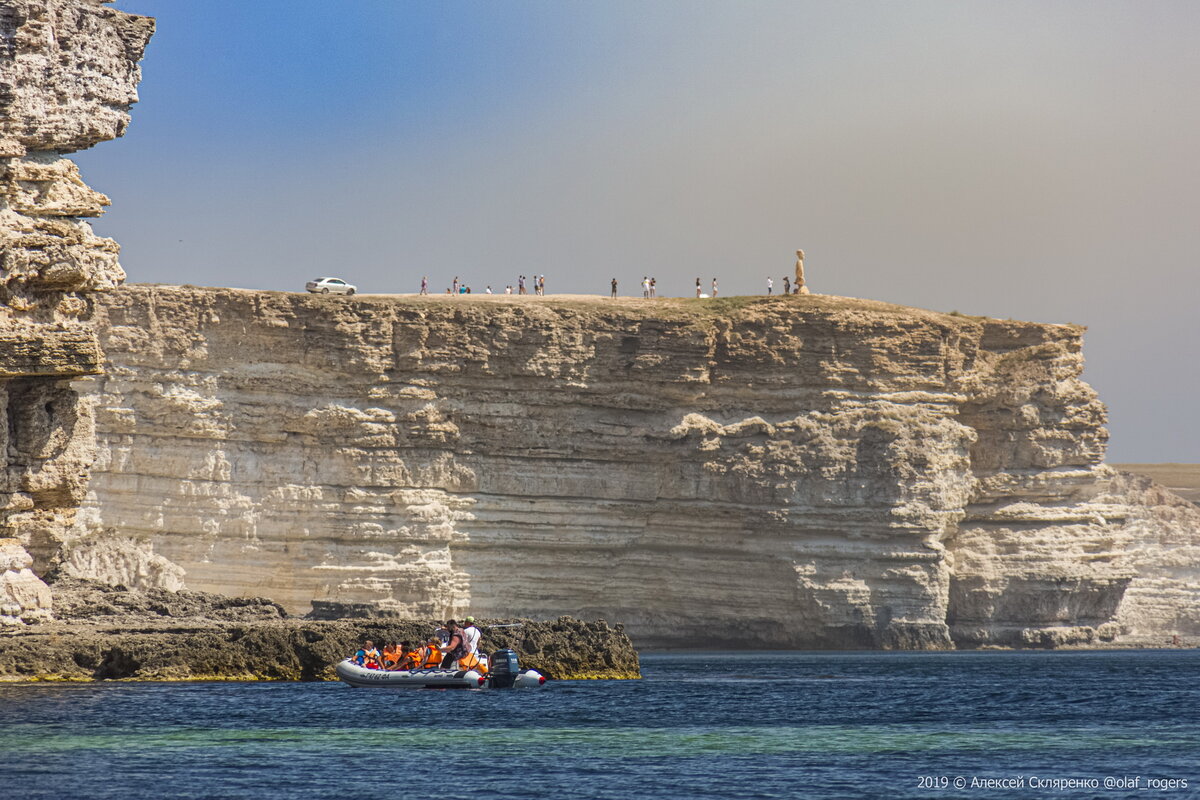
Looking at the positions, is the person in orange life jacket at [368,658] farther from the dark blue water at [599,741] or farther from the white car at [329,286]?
the white car at [329,286]

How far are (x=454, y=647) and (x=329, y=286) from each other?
96.3ft

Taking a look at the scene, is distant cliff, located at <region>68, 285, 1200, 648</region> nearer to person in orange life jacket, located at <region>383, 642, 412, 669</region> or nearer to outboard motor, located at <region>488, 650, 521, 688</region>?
person in orange life jacket, located at <region>383, 642, 412, 669</region>

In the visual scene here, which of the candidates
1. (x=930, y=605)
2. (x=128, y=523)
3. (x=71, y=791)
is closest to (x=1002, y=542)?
(x=930, y=605)

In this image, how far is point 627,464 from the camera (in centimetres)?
6669

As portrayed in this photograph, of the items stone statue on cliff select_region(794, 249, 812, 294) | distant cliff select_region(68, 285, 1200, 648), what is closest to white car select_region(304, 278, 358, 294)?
distant cliff select_region(68, 285, 1200, 648)

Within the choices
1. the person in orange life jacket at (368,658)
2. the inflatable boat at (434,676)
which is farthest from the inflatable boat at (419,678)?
the person in orange life jacket at (368,658)

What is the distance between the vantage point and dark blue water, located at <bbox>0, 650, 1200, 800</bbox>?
23.9 meters

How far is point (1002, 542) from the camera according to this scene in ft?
228

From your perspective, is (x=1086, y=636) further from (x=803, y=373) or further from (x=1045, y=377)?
(x=803, y=373)

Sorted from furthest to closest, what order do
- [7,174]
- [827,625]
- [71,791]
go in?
[827,625] < [7,174] < [71,791]

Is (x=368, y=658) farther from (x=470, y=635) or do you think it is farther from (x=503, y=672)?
(x=503, y=672)

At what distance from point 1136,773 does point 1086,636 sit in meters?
47.6

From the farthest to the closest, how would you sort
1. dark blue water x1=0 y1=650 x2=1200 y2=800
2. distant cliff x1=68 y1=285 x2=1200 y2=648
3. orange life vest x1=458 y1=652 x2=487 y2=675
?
1. distant cliff x1=68 y1=285 x2=1200 y2=648
2. orange life vest x1=458 y1=652 x2=487 y2=675
3. dark blue water x1=0 y1=650 x2=1200 y2=800

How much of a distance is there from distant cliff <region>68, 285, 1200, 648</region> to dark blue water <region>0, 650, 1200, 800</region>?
66.2ft
